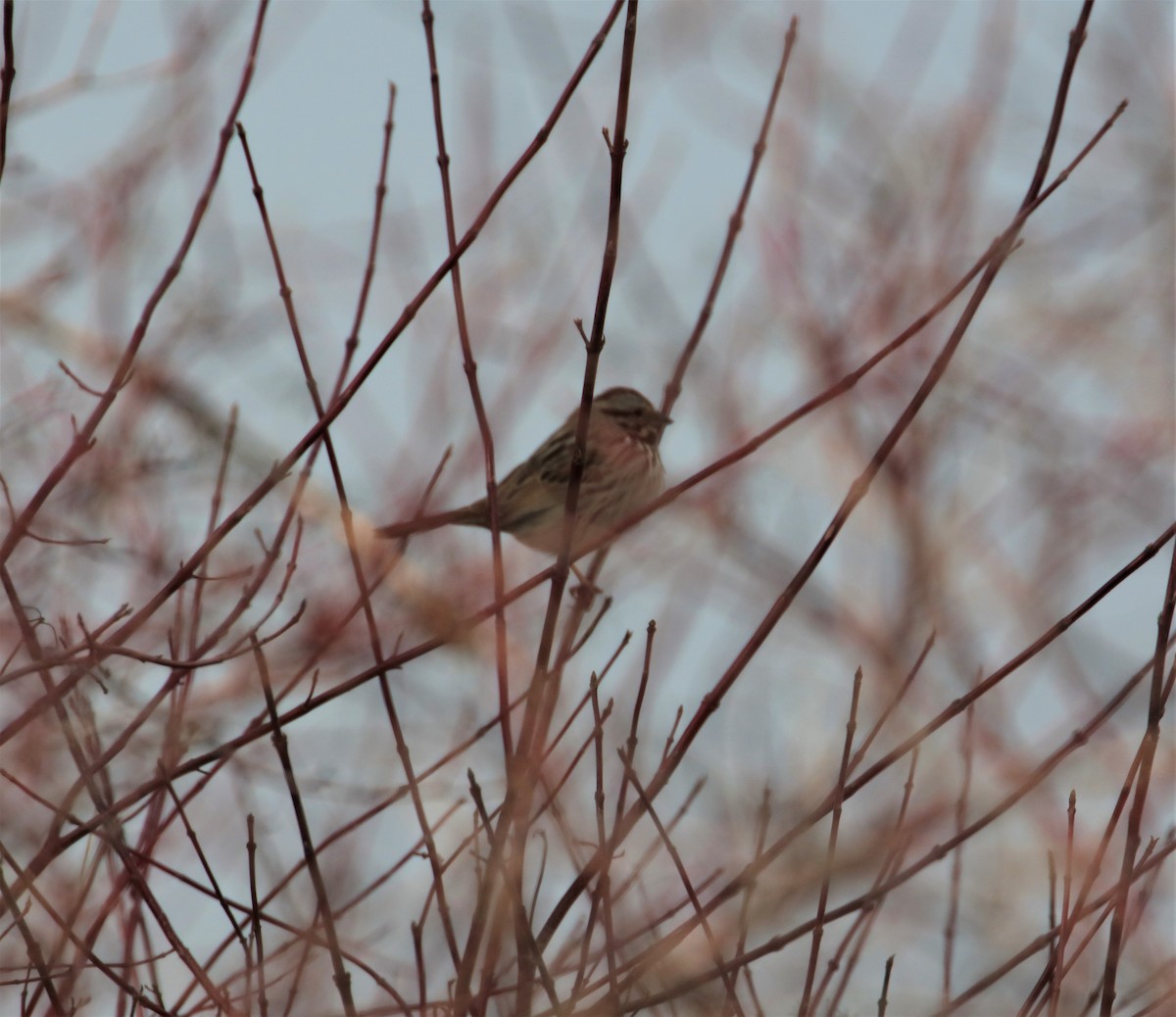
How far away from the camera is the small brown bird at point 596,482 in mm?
6820

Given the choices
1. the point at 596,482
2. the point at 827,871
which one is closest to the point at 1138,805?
the point at 827,871

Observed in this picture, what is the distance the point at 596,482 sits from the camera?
6.80 meters

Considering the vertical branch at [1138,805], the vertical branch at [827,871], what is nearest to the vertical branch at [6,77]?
the vertical branch at [827,871]

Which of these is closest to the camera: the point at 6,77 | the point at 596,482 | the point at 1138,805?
the point at 1138,805

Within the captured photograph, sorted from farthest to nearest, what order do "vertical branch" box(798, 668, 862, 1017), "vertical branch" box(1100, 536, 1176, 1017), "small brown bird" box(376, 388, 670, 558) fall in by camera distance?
"small brown bird" box(376, 388, 670, 558), "vertical branch" box(798, 668, 862, 1017), "vertical branch" box(1100, 536, 1176, 1017)

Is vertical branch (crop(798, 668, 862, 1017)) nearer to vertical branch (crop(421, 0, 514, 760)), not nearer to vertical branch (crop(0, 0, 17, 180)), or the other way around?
vertical branch (crop(421, 0, 514, 760))

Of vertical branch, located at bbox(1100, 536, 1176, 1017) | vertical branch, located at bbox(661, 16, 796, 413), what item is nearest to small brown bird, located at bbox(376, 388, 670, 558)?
vertical branch, located at bbox(661, 16, 796, 413)

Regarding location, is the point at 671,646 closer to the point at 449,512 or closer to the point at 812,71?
the point at 449,512

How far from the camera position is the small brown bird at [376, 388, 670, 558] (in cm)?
682

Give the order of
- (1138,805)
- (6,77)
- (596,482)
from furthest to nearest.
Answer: (596,482), (6,77), (1138,805)

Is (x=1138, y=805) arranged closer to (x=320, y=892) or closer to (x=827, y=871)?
(x=827, y=871)

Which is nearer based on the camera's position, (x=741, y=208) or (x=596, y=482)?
(x=741, y=208)

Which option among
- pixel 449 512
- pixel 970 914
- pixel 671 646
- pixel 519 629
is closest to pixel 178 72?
pixel 449 512

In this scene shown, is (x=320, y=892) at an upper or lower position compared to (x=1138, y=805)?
upper
